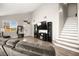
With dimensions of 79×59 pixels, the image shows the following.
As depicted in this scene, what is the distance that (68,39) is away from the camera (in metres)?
2.38

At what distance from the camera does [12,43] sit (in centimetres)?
245

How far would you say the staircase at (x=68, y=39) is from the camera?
Result: 230 cm

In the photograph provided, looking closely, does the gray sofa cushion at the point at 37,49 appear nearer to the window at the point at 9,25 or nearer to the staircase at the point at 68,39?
the staircase at the point at 68,39

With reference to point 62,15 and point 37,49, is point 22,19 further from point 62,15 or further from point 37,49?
point 62,15

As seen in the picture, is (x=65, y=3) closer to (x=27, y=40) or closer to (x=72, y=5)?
(x=72, y=5)

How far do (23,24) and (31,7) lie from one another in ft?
1.27

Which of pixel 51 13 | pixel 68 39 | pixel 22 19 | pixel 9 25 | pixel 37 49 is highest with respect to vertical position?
pixel 51 13

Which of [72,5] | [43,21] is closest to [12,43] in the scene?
[43,21]

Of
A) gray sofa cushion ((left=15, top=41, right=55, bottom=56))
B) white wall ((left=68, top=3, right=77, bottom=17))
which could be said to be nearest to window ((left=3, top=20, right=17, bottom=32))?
gray sofa cushion ((left=15, top=41, right=55, bottom=56))

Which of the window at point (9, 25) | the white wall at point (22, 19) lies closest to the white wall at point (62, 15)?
the white wall at point (22, 19)

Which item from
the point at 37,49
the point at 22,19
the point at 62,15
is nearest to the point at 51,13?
the point at 62,15

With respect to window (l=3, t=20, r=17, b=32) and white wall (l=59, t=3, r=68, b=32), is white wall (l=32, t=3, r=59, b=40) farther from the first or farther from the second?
window (l=3, t=20, r=17, b=32)

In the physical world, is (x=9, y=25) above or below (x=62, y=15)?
below

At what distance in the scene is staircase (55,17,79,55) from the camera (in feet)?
7.55
